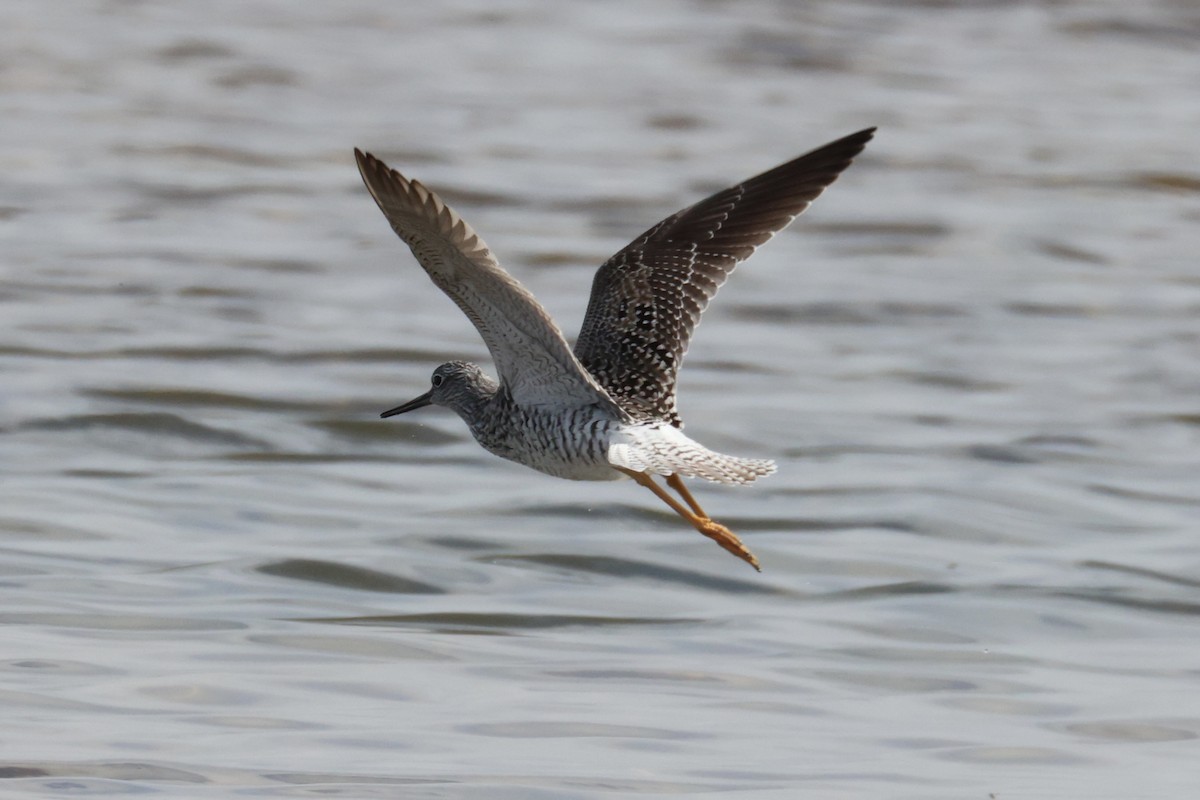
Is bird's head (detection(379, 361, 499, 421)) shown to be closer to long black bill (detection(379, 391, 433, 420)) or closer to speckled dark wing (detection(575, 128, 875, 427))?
long black bill (detection(379, 391, 433, 420))

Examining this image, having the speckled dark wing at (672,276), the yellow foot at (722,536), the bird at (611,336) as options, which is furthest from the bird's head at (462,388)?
the yellow foot at (722,536)

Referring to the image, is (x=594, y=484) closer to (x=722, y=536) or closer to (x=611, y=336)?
(x=611, y=336)

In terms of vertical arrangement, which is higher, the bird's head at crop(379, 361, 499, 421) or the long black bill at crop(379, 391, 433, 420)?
the bird's head at crop(379, 361, 499, 421)

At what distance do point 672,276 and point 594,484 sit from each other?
4489 mm

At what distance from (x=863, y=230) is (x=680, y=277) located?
1119cm

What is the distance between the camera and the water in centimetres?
909

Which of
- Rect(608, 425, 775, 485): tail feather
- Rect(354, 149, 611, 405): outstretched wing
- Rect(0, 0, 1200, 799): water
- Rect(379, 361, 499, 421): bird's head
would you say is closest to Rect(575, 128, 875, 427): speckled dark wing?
Rect(379, 361, 499, 421): bird's head

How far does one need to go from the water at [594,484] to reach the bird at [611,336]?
3.99ft

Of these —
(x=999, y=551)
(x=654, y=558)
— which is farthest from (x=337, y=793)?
(x=999, y=551)

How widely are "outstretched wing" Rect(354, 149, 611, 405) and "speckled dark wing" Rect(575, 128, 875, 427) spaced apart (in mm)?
684

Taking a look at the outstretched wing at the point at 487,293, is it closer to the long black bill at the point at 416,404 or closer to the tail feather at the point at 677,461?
the tail feather at the point at 677,461

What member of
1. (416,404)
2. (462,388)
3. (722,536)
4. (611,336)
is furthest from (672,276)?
(416,404)

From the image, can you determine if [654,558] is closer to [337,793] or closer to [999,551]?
[999,551]

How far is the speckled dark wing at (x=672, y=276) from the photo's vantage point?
929 cm
